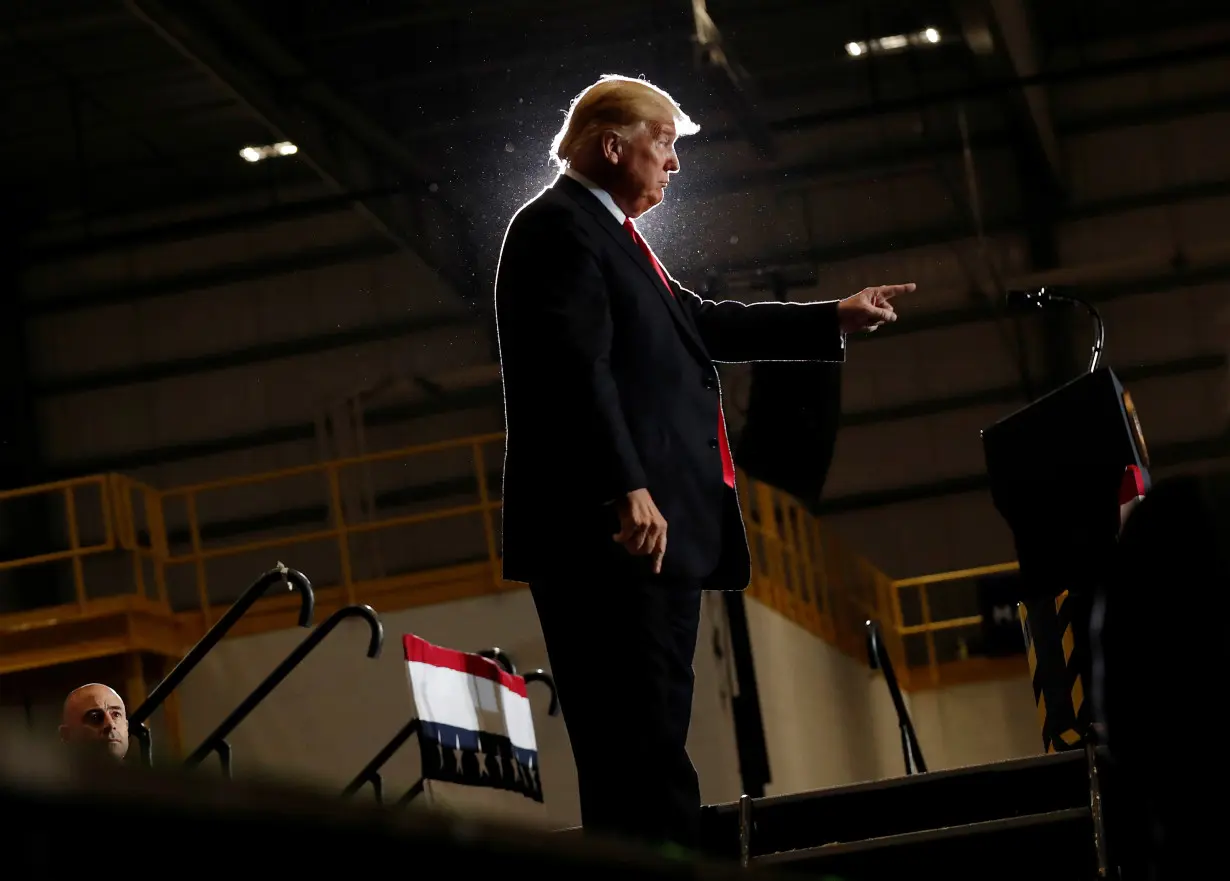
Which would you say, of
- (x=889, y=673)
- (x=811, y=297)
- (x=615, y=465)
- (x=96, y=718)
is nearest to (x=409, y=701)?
(x=889, y=673)

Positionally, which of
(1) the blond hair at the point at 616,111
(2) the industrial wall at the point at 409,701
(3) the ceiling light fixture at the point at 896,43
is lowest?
(2) the industrial wall at the point at 409,701

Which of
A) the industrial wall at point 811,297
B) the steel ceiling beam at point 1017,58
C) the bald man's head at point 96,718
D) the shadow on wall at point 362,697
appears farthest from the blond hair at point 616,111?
the industrial wall at point 811,297

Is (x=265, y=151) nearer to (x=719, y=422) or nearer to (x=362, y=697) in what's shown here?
(x=362, y=697)

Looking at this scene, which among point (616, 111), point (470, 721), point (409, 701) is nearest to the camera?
point (616, 111)

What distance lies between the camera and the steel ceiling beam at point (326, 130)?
8922 millimetres

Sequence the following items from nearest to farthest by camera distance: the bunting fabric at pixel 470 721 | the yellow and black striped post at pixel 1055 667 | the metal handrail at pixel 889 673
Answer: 1. the bunting fabric at pixel 470 721
2. the yellow and black striped post at pixel 1055 667
3. the metal handrail at pixel 889 673

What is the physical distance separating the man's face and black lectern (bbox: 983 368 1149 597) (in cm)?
90

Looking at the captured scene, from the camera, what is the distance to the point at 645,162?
2.16 meters

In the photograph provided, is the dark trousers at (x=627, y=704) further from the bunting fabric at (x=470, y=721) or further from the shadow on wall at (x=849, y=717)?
the shadow on wall at (x=849, y=717)

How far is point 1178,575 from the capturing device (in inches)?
33.7

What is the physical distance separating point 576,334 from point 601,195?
0.24 m

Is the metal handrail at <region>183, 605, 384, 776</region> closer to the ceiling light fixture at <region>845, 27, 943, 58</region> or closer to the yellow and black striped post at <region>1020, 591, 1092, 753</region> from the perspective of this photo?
the yellow and black striped post at <region>1020, 591, 1092, 753</region>

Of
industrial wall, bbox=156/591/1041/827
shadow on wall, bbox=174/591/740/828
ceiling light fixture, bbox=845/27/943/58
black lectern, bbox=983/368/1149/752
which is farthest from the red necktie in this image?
ceiling light fixture, bbox=845/27/943/58

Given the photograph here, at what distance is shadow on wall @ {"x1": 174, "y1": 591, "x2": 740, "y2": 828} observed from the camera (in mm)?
6711
